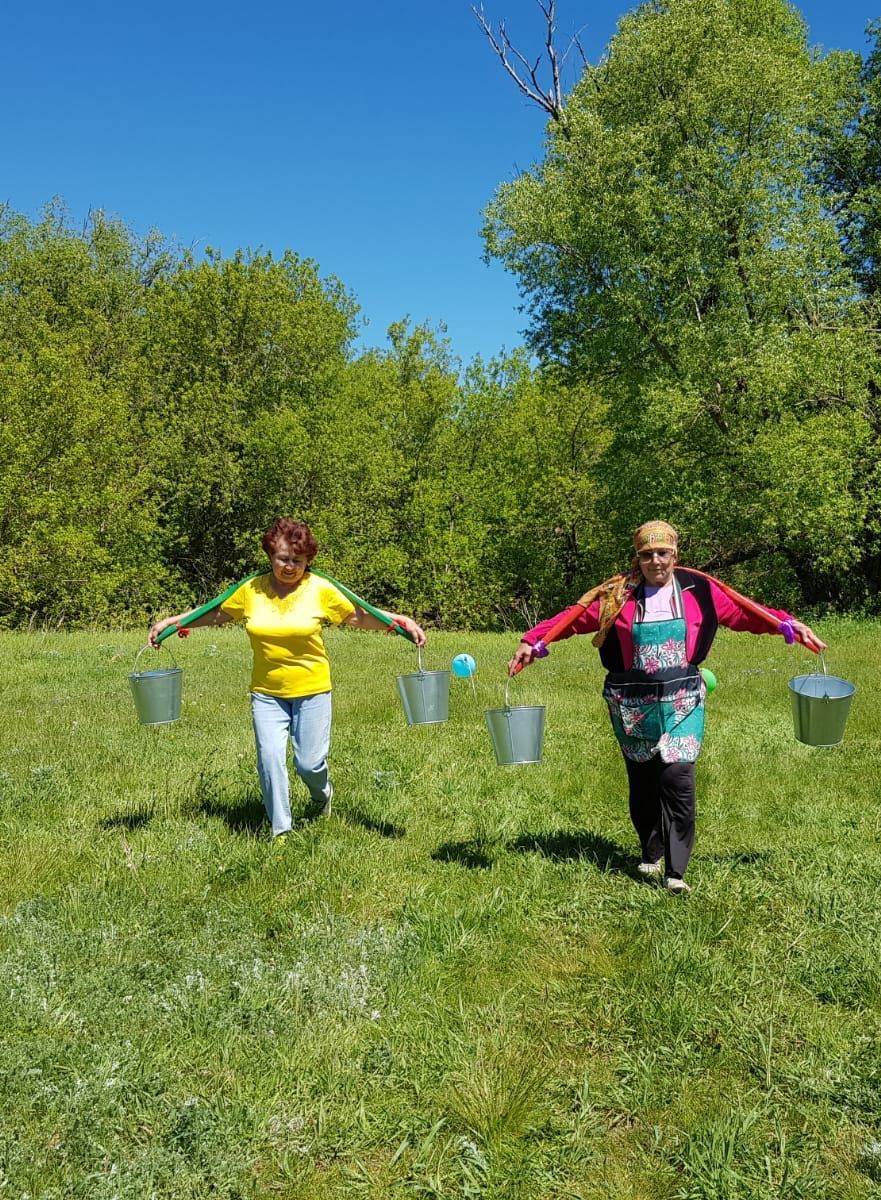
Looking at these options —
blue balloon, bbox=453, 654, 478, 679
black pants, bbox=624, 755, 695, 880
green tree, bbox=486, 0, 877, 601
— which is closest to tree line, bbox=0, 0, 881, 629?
green tree, bbox=486, 0, 877, 601

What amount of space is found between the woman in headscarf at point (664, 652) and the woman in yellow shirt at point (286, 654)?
1.41m

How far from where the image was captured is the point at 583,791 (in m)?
7.44

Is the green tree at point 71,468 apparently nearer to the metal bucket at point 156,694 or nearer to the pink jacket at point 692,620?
the metal bucket at point 156,694

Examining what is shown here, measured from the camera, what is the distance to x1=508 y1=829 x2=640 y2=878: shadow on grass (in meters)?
5.71

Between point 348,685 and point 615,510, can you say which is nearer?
point 348,685

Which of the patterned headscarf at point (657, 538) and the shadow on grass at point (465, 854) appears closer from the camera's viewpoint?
the patterned headscarf at point (657, 538)

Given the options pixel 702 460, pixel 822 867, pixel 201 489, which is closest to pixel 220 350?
pixel 201 489

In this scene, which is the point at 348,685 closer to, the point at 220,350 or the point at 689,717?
the point at 689,717

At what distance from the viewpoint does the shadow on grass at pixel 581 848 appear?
18.7ft

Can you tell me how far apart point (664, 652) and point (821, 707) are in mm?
942

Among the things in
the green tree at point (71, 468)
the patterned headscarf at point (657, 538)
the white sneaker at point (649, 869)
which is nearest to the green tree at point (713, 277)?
the green tree at point (71, 468)

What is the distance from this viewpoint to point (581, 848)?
589cm

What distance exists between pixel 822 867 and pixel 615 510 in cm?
2251

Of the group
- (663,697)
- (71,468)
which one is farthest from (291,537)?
(71,468)
